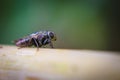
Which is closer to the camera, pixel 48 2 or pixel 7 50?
pixel 7 50

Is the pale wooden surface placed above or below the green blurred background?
below

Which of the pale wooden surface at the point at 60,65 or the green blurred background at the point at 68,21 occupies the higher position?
the green blurred background at the point at 68,21

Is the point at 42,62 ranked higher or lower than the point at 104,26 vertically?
lower

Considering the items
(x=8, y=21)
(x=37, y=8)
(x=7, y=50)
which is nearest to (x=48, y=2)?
(x=37, y=8)

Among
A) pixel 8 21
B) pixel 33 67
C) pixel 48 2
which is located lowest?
pixel 33 67

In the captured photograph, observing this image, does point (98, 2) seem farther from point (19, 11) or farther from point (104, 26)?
point (19, 11)

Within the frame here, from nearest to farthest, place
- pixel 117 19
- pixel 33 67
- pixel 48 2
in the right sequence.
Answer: pixel 33 67
pixel 117 19
pixel 48 2
